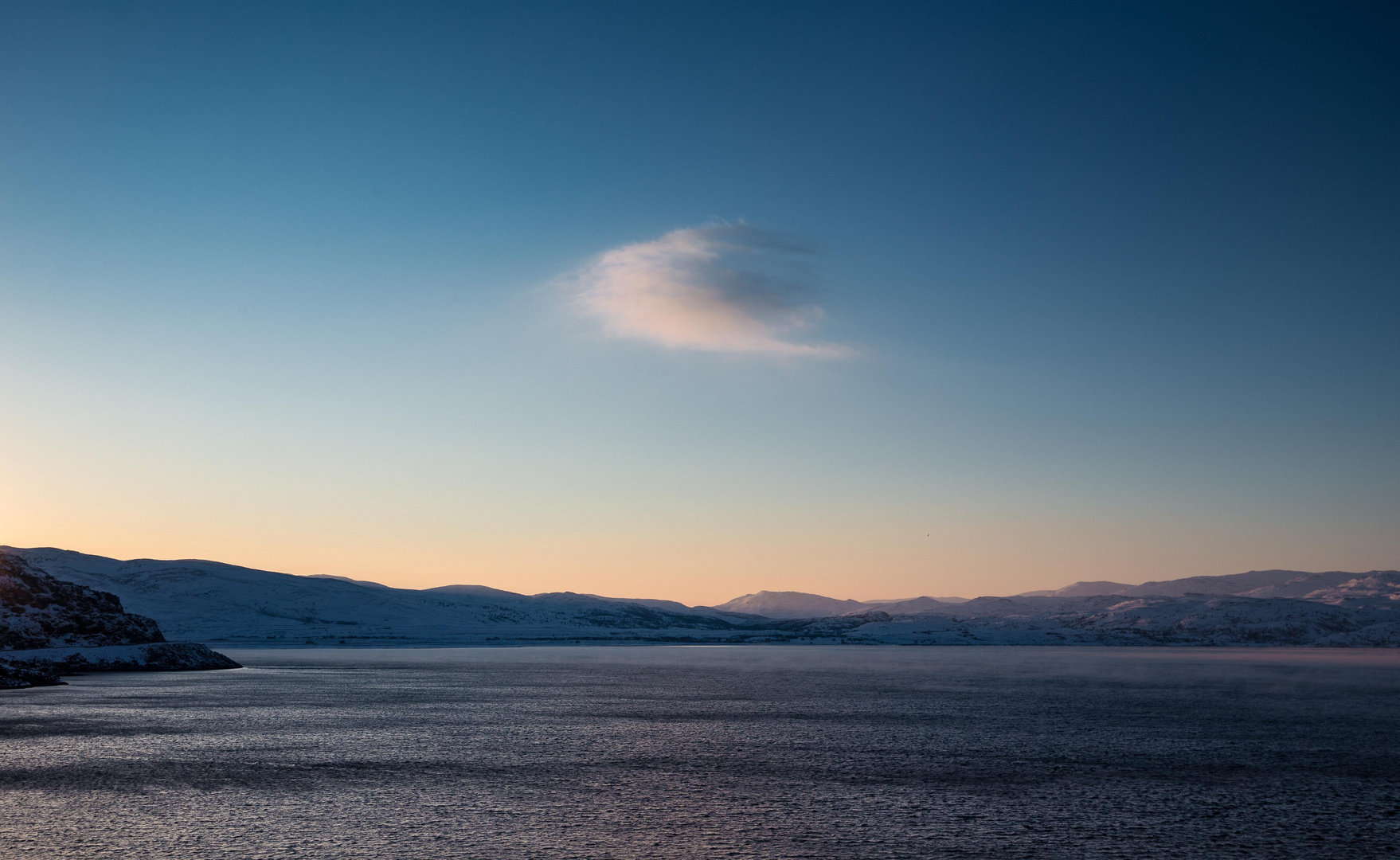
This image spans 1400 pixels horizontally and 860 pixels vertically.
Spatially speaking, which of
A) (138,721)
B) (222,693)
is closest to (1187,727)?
(138,721)

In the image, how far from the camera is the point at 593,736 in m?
22.3

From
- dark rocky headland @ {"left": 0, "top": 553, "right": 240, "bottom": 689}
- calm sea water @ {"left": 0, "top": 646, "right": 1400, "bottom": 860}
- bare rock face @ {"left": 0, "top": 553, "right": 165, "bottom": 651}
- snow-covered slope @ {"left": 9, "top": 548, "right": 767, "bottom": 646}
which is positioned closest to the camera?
calm sea water @ {"left": 0, "top": 646, "right": 1400, "bottom": 860}

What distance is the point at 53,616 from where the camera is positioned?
55594 millimetres

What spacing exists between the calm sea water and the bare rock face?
22245mm

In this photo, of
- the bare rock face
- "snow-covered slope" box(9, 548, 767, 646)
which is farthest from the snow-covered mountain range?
the bare rock face

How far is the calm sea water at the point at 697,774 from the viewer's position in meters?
11.8

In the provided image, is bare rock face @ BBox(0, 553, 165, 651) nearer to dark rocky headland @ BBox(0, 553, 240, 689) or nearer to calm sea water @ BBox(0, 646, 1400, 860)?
dark rocky headland @ BBox(0, 553, 240, 689)

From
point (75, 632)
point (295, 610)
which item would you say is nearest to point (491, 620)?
point (295, 610)

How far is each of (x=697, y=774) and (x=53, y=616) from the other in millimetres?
54983

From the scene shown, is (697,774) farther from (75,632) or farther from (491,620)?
(491,620)

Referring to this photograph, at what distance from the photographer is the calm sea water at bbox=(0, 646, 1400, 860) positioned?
11836 mm

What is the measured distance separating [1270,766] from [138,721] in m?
27.4

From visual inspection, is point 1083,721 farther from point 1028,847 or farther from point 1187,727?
point 1028,847

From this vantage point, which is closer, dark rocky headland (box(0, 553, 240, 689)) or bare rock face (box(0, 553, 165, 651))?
dark rocky headland (box(0, 553, 240, 689))
